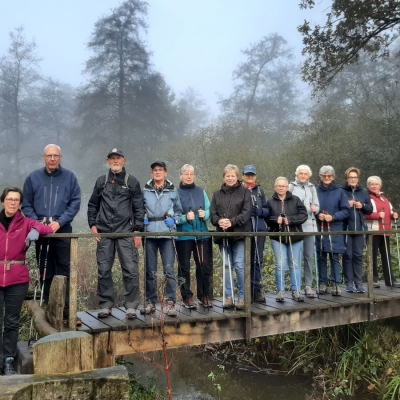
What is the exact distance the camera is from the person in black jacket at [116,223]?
5008 millimetres

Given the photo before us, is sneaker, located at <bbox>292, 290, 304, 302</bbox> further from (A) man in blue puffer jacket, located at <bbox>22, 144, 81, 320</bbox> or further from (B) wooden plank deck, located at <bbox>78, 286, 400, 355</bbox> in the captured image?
(A) man in blue puffer jacket, located at <bbox>22, 144, 81, 320</bbox>

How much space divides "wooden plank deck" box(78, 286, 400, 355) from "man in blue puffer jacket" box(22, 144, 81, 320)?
661 mm

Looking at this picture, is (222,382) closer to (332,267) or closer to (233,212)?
(332,267)

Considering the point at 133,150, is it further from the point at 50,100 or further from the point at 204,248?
the point at 204,248

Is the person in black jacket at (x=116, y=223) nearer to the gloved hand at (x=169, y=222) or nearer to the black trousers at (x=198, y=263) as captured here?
the gloved hand at (x=169, y=222)

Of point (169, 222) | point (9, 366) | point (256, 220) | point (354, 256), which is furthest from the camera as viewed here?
point (354, 256)

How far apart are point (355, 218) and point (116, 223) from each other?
12.3 ft

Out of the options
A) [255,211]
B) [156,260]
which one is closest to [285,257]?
[255,211]

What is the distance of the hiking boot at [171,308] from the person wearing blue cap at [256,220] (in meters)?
1.30

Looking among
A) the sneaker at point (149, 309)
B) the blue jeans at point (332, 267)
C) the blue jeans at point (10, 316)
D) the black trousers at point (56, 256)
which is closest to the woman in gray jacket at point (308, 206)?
the blue jeans at point (332, 267)

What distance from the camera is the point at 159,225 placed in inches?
210

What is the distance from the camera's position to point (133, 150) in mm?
28062

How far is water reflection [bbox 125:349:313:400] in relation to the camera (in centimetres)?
738

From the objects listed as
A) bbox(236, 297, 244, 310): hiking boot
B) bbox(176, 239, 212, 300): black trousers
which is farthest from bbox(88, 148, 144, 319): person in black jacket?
→ bbox(236, 297, 244, 310): hiking boot
